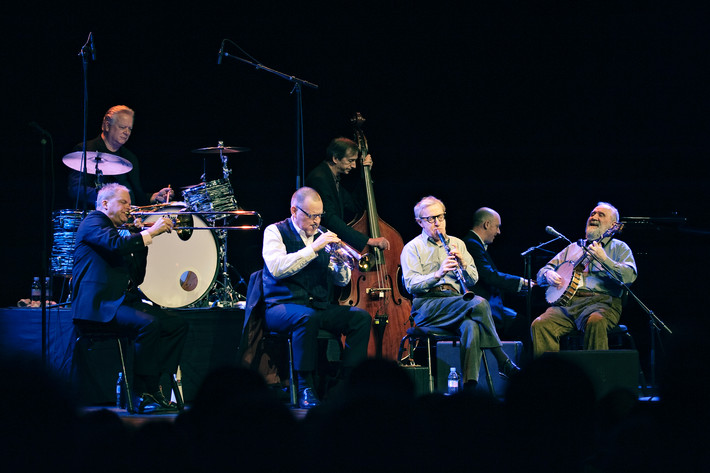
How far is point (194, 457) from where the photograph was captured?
5.47ft

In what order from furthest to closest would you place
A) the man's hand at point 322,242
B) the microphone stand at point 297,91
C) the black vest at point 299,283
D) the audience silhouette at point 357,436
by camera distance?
1. the microphone stand at point 297,91
2. the black vest at point 299,283
3. the man's hand at point 322,242
4. the audience silhouette at point 357,436

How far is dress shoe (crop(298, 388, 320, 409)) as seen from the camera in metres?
4.57

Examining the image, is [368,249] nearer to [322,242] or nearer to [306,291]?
[306,291]

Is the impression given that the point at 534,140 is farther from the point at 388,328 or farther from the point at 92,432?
the point at 92,432

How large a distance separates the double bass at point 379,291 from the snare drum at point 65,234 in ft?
6.05

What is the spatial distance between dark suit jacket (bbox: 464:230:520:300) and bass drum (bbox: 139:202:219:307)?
1.91 m

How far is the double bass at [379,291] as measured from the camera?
18.3 feet

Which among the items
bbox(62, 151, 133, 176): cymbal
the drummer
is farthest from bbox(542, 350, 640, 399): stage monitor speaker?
bbox(62, 151, 133, 176): cymbal

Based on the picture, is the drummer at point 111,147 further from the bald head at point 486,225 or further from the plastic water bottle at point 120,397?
the bald head at point 486,225

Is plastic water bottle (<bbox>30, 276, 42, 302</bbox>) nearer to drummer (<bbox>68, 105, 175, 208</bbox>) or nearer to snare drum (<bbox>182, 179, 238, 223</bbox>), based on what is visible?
drummer (<bbox>68, 105, 175, 208</bbox>)

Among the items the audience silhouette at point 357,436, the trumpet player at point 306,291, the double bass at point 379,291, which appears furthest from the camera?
the double bass at point 379,291

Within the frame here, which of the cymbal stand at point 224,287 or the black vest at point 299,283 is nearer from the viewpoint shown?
the black vest at point 299,283

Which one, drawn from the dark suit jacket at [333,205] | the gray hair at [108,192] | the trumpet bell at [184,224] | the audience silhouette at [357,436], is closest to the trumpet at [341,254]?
the dark suit jacket at [333,205]

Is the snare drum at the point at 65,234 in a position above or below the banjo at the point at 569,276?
above
